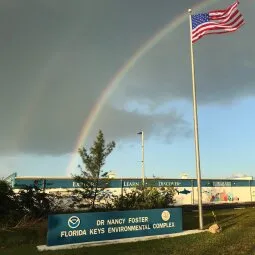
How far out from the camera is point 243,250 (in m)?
14.9

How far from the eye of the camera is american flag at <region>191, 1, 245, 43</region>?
21739 millimetres

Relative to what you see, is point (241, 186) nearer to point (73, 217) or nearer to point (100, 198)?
point (100, 198)

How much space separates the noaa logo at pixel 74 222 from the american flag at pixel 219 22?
507 inches

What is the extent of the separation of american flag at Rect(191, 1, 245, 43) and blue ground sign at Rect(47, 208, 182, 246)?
10.5 meters

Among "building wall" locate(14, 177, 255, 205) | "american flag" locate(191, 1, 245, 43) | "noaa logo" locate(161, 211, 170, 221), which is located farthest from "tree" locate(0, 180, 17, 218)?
"building wall" locate(14, 177, 255, 205)

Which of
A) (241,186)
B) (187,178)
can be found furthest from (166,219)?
(241,186)

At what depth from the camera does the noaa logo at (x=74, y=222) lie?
17078 millimetres

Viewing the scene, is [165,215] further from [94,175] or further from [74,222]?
[94,175]

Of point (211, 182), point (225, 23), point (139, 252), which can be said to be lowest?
point (139, 252)

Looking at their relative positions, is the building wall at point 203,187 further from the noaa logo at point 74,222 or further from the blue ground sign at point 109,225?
the noaa logo at point 74,222

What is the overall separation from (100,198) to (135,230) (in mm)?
19193

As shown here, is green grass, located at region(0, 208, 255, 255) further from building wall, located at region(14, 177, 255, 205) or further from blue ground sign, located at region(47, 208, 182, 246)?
building wall, located at region(14, 177, 255, 205)

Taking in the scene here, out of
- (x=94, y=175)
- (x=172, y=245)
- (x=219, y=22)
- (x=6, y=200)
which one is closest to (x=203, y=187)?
(x=94, y=175)

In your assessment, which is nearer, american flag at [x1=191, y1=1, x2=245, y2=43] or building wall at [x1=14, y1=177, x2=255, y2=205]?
american flag at [x1=191, y1=1, x2=245, y2=43]
